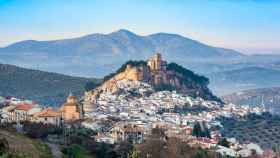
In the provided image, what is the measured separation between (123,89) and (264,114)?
54.3 ft

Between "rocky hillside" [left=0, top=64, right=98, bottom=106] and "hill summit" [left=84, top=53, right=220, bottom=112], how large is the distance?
778 cm

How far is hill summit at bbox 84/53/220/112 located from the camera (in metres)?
98.5

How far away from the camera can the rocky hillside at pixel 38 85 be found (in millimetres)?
110812

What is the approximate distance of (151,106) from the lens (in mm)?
88062

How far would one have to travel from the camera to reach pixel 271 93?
174m

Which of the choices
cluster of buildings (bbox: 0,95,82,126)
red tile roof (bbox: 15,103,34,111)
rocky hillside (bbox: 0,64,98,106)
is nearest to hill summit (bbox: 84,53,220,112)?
rocky hillside (bbox: 0,64,98,106)

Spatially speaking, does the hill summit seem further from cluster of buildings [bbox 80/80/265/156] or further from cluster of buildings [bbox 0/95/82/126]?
cluster of buildings [bbox 0/95/82/126]

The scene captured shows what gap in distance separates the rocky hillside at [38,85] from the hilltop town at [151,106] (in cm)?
1072

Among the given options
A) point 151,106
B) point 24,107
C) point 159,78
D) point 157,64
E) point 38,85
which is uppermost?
point 157,64

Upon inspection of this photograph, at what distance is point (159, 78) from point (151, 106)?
11.7m

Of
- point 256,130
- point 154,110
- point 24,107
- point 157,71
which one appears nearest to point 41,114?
point 24,107

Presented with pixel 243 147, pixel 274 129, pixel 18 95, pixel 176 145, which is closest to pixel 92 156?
pixel 176 145

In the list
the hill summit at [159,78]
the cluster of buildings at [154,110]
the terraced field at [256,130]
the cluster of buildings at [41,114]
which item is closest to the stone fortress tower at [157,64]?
the hill summit at [159,78]

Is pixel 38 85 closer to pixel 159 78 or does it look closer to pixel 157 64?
pixel 157 64
